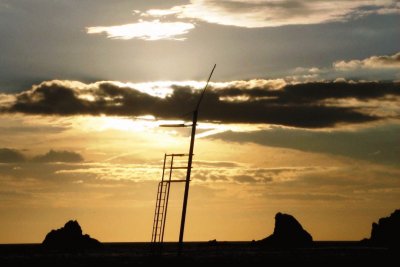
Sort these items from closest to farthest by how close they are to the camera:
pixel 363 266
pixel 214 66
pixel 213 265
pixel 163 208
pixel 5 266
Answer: pixel 214 66 → pixel 163 208 → pixel 363 266 → pixel 213 265 → pixel 5 266

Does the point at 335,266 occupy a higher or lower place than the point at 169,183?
lower

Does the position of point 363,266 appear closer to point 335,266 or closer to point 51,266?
point 335,266

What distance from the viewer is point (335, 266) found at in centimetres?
7581

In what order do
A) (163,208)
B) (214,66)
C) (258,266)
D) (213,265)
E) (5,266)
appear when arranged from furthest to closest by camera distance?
1. (5,266)
2. (213,265)
3. (258,266)
4. (163,208)
5. (214,66)

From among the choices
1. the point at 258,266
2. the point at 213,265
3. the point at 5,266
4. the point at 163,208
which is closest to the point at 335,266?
the point at 258,266

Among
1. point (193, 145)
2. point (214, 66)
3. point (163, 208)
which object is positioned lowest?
point (163, 208)

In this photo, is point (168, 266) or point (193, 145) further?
point (168, 266)

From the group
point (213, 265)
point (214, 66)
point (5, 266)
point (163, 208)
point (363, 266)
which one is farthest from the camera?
point (5, 266)

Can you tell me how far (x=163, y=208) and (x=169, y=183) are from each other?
2.87 m

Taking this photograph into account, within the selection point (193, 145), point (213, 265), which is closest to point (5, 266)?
point (213, 265)

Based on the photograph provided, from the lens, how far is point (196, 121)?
5597 centimetres

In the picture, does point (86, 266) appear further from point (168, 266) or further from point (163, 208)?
point (163, 208)

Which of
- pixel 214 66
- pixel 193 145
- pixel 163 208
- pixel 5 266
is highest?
pixel 214 66

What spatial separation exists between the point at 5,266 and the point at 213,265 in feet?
102
